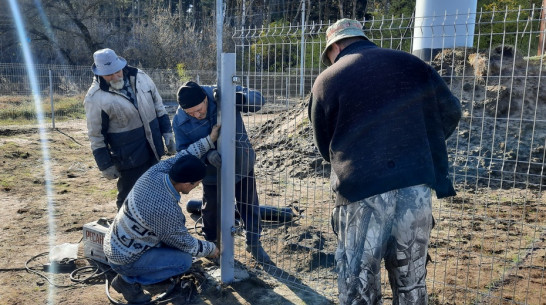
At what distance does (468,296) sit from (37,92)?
16132 mm

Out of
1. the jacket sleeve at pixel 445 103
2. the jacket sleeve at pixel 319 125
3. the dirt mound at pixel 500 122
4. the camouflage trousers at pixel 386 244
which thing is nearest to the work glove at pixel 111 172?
the jacket sleeve at pixel 319 125

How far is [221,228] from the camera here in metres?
4.09

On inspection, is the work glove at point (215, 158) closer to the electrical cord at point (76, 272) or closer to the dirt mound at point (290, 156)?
the electrical cord at point (76, 272)

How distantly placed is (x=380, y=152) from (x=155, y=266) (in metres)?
2.10

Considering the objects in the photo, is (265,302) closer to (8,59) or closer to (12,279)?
(12,279)

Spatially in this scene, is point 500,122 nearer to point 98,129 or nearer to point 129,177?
point 129,177

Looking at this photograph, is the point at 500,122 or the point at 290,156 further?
the point at 290,156

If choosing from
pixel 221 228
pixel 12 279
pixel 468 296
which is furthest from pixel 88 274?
pixel 468 296

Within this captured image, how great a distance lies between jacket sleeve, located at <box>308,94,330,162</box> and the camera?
2693mm

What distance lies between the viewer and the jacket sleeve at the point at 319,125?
2693mm

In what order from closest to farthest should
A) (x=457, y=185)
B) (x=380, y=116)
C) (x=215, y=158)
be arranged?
1. (x=380, y=116)
2. (x=215, y=158)
3. (x=457, y=185)

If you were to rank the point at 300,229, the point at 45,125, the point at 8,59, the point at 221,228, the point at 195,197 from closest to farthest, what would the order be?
the point at 221,228
the point at 300,229
the point at 195,197
the point at 45,125
the point at 8,59

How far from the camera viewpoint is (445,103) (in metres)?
2.69

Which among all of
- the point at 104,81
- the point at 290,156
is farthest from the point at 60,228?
the point at 290,156
